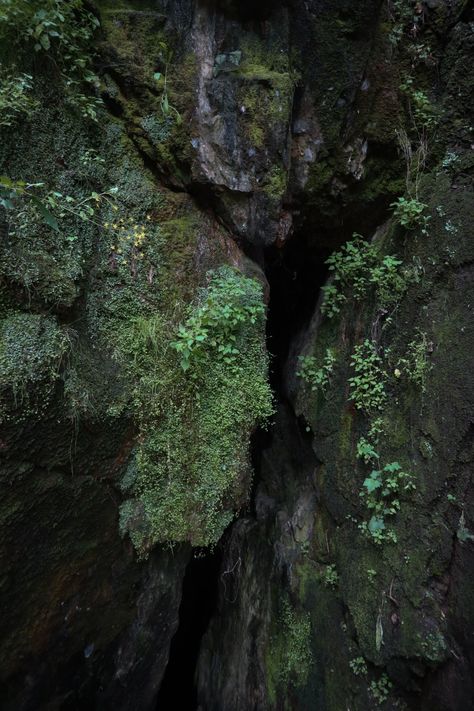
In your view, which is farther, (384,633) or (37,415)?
(384,633)

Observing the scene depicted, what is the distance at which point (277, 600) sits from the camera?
449 centimetres

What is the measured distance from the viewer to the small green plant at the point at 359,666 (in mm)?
3459

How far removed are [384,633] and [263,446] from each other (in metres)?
2.74

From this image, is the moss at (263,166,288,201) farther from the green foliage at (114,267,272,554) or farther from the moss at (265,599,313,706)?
the moss at (265,599,313,706)

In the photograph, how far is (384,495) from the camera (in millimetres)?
3432

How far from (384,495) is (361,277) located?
2076 millimetres

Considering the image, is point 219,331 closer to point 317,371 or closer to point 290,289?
point 317,371

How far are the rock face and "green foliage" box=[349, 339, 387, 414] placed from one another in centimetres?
3

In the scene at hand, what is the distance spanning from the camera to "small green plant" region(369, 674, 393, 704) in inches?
129

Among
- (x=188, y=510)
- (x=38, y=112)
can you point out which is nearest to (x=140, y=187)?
(x=38, y=112)

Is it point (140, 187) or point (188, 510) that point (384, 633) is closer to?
point (188, 510)

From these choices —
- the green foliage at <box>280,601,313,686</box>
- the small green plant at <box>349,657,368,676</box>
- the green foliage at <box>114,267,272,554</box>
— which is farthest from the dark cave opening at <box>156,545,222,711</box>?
the green foliage at <box>114,267,272,554</box>

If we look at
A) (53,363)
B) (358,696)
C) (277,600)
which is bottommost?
(277,600)

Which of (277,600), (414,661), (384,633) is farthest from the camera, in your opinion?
(277,600)
